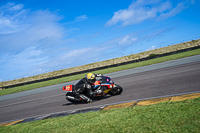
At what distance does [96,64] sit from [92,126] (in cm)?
3935

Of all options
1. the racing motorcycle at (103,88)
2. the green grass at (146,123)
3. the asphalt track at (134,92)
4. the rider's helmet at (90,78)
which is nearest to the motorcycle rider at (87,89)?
the rider's helmet at (90,78)

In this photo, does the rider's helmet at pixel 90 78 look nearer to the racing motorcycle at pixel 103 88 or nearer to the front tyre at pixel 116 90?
the racing motorcycle at pixel 103 88

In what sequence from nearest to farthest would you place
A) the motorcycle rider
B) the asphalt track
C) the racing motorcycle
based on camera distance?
1. the asphalt track
2. the motorcycle rider
3. the racing motorcycle

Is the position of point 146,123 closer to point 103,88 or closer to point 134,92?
point 134,92

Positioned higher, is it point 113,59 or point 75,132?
point 113,59

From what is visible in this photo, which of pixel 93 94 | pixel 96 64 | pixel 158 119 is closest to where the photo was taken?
pixel 158 119

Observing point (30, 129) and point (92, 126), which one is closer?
point (92, 126)

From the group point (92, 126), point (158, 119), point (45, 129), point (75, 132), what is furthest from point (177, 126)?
point (45, 129)

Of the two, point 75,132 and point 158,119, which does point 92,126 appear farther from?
point 158,119

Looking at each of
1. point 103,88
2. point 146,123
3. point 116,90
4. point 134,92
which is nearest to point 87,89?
point 103,88

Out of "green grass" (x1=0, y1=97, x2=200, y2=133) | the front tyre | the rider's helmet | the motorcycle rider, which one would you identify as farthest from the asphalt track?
"green grass" (x1=0, y1=97, x2=200, y2=133)

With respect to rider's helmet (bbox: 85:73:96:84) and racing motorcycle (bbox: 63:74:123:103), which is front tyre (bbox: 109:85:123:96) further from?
rider's helmet (bbox: 85:73:96:84)

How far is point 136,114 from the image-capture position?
16.2ft

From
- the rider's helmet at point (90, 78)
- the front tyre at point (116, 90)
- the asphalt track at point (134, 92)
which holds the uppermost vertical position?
the rider's helmet at point (90, 78)
